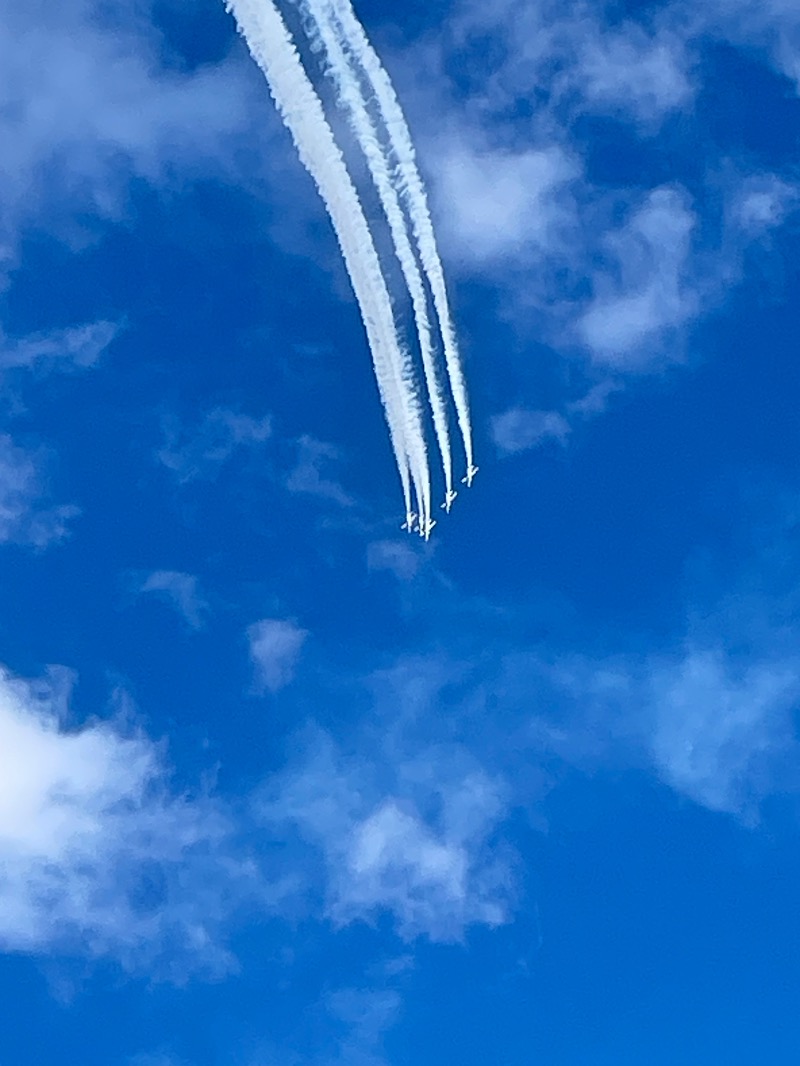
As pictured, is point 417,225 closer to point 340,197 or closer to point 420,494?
point 340,197

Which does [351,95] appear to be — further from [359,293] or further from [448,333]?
[448,333]

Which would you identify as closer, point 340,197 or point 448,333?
point 340,197

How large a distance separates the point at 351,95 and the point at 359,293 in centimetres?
453

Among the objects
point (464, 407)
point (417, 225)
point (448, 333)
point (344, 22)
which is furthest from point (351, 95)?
point (464, 407)

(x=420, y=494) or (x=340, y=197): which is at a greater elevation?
(x=340, y=197)

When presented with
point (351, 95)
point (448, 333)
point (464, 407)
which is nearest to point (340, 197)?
point (351, 95)

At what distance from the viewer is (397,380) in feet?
96.0

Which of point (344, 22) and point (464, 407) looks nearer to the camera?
point (344, 22)

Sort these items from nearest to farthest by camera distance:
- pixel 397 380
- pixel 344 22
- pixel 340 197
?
1. pixel 344 22
2. pixel 340 197
3. pixel 397 380

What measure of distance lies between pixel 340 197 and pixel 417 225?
2.28 metres

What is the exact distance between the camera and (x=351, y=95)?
83.7 ft

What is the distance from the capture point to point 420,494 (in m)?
31.0

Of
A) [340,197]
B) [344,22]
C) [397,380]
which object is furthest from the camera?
[397,380]

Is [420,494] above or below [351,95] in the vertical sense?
below
